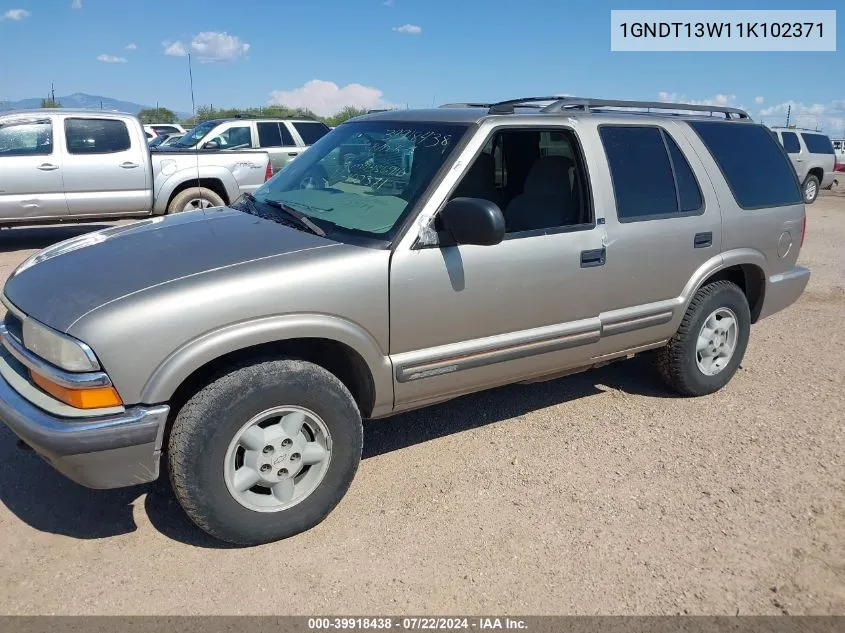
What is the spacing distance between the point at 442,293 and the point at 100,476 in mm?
1627

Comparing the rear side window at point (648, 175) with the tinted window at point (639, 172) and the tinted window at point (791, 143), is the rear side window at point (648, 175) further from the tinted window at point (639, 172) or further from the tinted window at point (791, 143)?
the tinted window at point (791, 143)

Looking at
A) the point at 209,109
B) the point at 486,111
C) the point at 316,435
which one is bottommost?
the point at 316,435

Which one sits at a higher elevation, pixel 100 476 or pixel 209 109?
pixel 209 109

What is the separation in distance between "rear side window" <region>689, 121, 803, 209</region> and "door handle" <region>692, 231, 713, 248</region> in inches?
15.9

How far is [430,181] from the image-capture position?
3344 mm

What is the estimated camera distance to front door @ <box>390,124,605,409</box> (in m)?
3.23

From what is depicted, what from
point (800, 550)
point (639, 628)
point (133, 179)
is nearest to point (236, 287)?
point (639, 628)

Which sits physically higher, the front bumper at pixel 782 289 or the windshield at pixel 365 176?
the windshield at pixel 365 176

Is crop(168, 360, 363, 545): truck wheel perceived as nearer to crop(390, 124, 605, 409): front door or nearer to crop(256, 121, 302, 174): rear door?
crop(390, 124, 605, 409): front door

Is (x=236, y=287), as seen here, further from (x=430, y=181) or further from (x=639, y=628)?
(x=639, y=628)

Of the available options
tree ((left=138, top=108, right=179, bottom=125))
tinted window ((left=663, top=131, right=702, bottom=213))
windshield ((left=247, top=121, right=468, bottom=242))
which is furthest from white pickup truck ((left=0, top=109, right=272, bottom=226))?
tree ((left=138, top=108, right=179, bottom=125))

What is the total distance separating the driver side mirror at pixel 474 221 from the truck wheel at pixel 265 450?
879 millimetres

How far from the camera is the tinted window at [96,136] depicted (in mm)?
9641

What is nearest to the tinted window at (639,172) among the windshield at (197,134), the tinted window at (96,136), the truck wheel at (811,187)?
the tinted window at (96,136)
